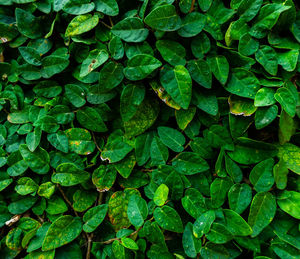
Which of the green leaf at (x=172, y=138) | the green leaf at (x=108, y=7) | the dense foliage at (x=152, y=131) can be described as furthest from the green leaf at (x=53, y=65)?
the green leaf at (x=172, y=138)

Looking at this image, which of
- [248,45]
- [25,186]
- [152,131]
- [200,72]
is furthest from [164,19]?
[25,186]

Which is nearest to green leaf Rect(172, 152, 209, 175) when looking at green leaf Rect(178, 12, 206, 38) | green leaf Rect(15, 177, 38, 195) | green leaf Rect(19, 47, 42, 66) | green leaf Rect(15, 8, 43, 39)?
green leaf Rect(178, 12, 206, 38)

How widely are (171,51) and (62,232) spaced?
2.81 feet

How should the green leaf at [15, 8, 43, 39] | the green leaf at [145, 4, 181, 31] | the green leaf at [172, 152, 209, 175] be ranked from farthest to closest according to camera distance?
the green leaf at [15, 8, 43, 39], the green leaf at [172, 152, 209, 175], the green leaf at [145, 4, 181, 31]

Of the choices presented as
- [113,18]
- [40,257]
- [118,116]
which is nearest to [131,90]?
[118,116]

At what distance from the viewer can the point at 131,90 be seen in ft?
3.13

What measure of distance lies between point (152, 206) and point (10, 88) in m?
0.88

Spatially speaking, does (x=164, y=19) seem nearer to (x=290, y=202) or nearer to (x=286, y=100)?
(x=286, y=100)

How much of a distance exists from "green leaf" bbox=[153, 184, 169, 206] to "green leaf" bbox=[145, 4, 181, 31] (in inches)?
23.9

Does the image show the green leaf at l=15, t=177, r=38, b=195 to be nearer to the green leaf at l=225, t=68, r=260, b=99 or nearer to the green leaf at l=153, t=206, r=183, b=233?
the green leaf at l=153, t=206, r=183, b=233

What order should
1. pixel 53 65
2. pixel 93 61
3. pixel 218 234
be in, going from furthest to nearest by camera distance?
pixel 53 65 → pixel 93 61 → pixel 218 234

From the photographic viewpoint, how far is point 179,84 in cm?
91

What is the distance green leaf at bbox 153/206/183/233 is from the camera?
0.90m

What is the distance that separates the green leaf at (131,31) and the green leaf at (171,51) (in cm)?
7
